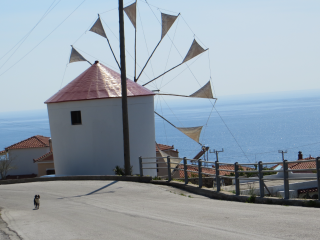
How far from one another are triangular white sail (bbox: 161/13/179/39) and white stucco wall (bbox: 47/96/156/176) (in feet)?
22.3

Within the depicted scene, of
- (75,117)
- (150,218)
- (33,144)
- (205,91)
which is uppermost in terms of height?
(205,91)

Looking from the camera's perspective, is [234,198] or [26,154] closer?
[234,198]

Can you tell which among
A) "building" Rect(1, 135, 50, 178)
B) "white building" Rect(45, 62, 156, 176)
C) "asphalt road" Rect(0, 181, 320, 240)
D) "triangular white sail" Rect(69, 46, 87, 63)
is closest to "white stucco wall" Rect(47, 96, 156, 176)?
"white building" Rect(45, 62, 156, 176)

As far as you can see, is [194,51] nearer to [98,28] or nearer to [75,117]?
[98,28]

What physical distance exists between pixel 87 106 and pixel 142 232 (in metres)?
15.3

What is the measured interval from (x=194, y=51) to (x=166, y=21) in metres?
2.68

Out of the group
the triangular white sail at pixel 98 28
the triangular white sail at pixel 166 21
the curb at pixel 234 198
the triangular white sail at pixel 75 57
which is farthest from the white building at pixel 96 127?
the curb at pixel 234 198

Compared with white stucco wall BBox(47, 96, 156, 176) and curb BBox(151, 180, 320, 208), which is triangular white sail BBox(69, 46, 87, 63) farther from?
curb BBox(151, 180, 320, 208)

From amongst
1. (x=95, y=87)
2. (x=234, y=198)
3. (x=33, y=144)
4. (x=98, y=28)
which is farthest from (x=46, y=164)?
(x=234, y=198)

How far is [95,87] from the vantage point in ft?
75.7

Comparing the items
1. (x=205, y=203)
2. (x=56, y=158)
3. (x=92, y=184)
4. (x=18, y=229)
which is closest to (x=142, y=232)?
(x=18, y=229)

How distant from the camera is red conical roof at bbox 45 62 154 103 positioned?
22.5 metres

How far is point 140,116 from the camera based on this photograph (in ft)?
74.7

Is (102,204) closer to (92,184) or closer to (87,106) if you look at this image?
(92,184)
